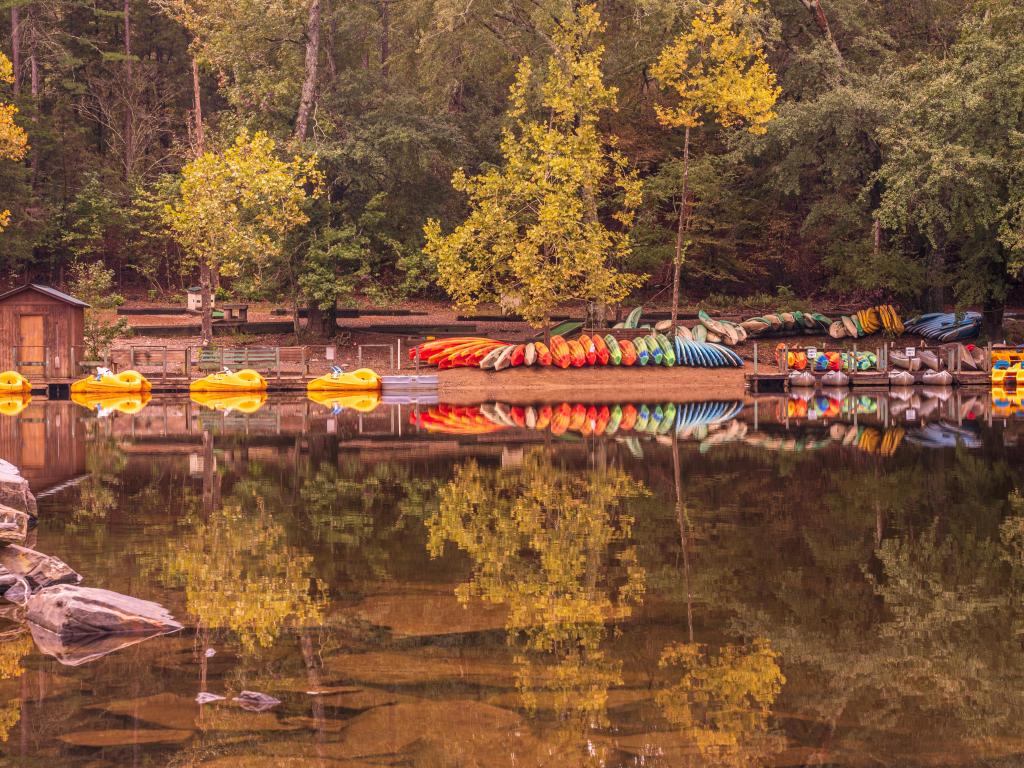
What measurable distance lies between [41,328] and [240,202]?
7054 millimetres

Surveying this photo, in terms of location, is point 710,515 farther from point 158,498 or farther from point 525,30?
point 525,30

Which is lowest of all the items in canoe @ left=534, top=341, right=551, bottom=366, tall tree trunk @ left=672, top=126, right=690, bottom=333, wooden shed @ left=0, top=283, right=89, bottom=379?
canoe @ left=534, top=341, right=551, bottom=366

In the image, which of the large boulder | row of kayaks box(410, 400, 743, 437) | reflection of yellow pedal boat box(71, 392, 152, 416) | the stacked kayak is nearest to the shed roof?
reflection of yellow pedal boat box(71, 392, 152, 416)

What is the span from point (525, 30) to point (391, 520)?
3159 centimetres

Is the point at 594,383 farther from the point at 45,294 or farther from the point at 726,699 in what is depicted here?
the point at 726,699

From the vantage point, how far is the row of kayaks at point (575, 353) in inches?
1490

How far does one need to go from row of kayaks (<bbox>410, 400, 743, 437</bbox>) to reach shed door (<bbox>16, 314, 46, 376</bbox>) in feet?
41.7

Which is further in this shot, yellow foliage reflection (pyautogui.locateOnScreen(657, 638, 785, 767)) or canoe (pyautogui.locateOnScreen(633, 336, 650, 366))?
canoe (pyautogui.locateOnScreen(633, 336, 650, 366))

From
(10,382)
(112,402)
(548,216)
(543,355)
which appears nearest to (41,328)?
(10,382)

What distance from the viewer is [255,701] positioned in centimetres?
771

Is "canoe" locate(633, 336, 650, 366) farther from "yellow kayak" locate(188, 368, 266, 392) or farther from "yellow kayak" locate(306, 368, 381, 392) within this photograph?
"yellow kayak" locate(188, 368, 266, 392)

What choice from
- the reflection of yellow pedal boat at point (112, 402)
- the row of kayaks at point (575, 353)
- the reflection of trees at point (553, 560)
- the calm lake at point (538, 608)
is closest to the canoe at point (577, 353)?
the row of kayaks at point (575, 353)

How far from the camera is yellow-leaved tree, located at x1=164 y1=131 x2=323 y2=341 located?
123ft

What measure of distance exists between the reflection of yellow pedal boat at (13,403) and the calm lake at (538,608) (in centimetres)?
969
